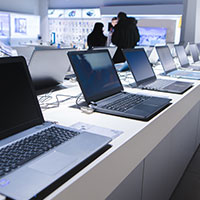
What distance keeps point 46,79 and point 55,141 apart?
787mm

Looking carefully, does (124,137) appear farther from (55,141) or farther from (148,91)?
(148,91)

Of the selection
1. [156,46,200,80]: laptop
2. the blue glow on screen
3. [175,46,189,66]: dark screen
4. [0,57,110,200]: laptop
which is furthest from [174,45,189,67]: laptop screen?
the blue glow on screen

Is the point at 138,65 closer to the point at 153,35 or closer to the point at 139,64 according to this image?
the point at 139,64

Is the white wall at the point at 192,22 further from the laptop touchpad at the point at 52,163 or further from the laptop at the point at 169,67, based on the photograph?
the laptop touchpad at the point at 52,163

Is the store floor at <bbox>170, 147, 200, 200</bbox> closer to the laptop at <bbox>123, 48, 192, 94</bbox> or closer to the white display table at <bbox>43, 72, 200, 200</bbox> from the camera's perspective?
the white display table at <bbox>43, 72, 200, 200</bbox>

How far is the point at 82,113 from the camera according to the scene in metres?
1.14

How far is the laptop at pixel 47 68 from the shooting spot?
4.36 feet

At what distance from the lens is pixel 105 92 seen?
1308mm

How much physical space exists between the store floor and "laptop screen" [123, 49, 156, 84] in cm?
82

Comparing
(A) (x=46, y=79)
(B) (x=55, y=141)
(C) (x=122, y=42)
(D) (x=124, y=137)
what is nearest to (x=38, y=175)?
(B) (x=55, y=141)

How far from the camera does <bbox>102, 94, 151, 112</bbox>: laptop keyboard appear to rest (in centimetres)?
116

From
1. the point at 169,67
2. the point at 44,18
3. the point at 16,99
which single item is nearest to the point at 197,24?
the point at 169,67

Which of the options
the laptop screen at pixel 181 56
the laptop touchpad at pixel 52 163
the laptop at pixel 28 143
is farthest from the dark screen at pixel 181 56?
the laptop touchpad at pixel 52 163

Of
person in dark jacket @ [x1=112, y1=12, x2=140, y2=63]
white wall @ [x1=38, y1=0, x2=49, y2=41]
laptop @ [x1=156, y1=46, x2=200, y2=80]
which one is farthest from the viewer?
white wall @ [x1=38, y1=0, x2=49, y2=41]
